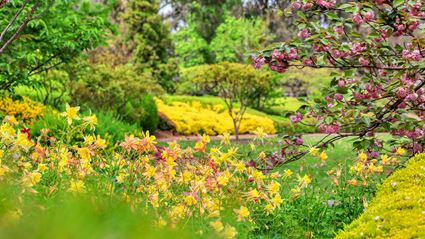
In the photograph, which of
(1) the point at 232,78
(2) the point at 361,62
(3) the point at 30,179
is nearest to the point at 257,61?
(2) the point at 361,62

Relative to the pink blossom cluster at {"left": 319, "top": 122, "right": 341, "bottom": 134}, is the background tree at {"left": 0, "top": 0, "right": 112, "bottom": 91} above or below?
above

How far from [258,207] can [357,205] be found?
3.54 ft

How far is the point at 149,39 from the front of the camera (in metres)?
24.8

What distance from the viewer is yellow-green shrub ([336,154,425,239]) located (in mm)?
3336

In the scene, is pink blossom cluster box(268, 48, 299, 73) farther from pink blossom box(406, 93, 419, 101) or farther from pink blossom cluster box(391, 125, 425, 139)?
pink blossom cluster box(391, 125, 425, 139)

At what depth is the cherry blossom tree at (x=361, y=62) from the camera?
5.35 meters

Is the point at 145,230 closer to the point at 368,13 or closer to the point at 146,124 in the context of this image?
the point at 368,13

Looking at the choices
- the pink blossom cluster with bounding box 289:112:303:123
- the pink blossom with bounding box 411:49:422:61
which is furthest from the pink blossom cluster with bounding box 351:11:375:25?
the pink blossom cluster with bounding box 289:112:303:123

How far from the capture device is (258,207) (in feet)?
17.2

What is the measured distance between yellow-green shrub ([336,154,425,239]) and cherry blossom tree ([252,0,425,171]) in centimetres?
100

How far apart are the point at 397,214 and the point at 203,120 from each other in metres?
15.8

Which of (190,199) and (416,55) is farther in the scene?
(416,55)

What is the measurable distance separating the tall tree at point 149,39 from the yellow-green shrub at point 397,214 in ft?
65.5

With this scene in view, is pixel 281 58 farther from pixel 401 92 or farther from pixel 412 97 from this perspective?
pixel 412 97
